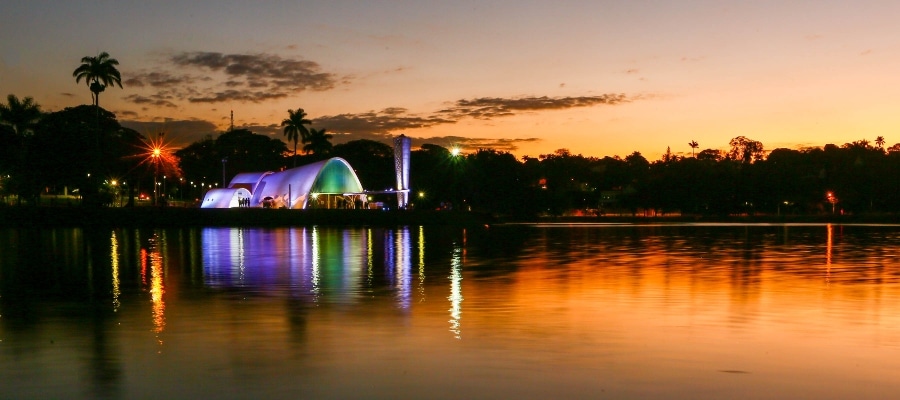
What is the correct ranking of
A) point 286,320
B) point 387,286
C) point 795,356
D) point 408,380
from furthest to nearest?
1. point 387,286
2. point 286,320
3. point 795,356
4. point 408,380

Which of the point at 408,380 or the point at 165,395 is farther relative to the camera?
the point at 408,380

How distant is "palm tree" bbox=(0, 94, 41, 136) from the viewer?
75.8 metres

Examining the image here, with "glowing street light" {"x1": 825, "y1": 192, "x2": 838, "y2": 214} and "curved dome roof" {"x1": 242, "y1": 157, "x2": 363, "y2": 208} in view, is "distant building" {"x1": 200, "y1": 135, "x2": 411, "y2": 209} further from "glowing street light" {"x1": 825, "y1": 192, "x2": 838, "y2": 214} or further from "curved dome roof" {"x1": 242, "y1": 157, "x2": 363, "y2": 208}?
"glowing street light" {"x1": 825, "y1": 192, "x2": 838, "y2": 214}

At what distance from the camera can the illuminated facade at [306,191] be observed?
268 feet

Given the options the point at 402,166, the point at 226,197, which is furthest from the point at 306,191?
the point at 226,197

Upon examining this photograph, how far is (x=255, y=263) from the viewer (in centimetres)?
2373

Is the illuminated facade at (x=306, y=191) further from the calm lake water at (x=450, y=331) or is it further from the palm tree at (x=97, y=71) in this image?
the calm lake water at (x=450, y=331)

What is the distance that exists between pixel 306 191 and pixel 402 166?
9982 millimetres

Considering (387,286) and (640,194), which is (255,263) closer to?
(387,286)

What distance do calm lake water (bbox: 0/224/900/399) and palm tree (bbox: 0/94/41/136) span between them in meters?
61.5

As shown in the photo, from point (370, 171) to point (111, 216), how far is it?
2207 inches

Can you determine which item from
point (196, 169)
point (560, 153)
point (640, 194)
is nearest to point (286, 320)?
point (640, 194)

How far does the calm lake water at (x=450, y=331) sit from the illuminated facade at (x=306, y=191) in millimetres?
59567

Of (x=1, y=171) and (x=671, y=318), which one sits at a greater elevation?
(x=1, y=171)
